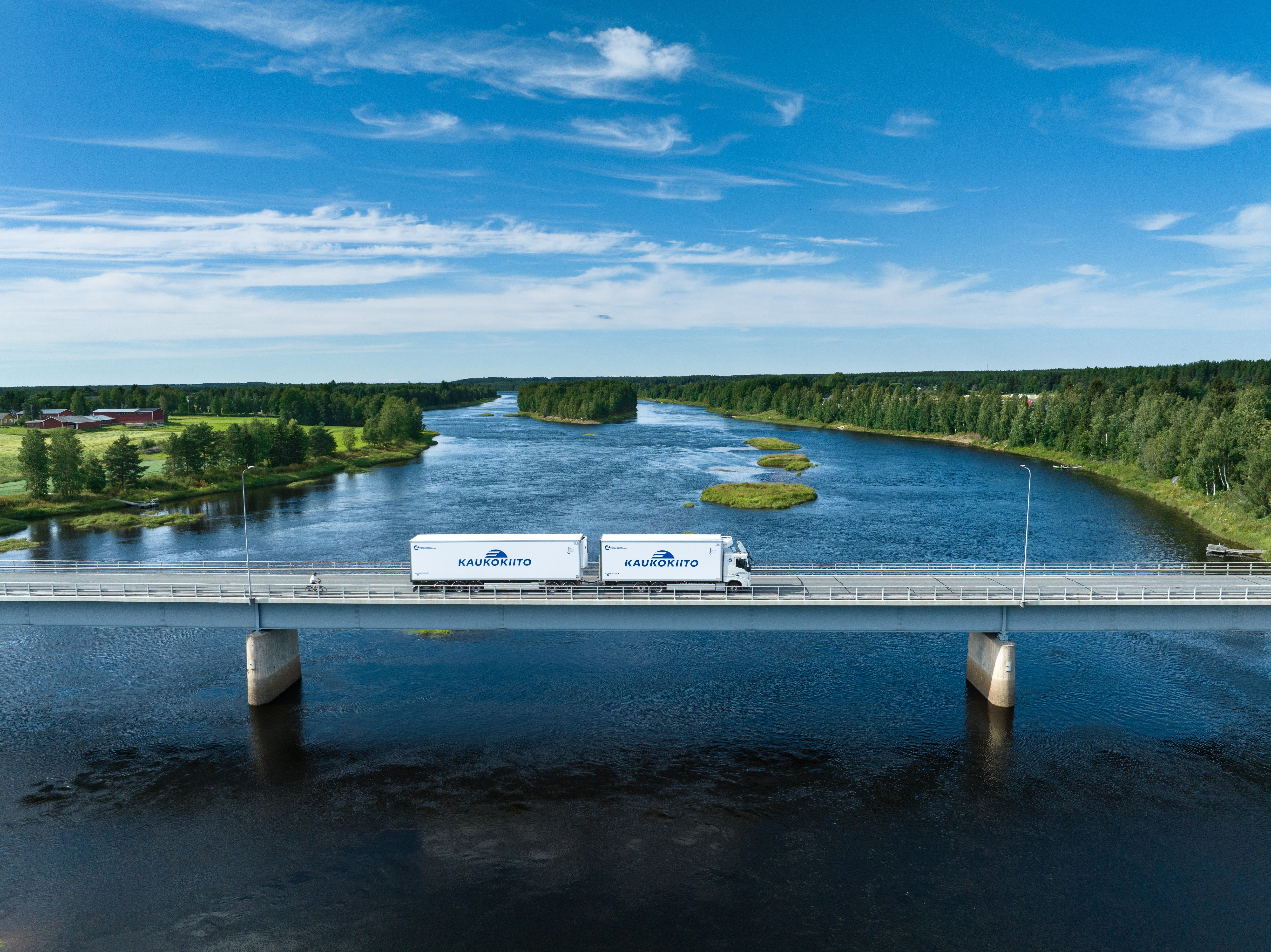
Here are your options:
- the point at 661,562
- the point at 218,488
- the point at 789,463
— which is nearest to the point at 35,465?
the point at 218,488

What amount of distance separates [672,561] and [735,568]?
12.7ft

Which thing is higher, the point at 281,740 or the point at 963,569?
the point at 963,569

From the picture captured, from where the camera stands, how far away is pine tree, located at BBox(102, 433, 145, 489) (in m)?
117

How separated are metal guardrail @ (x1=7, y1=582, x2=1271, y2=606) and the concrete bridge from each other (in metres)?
0.09

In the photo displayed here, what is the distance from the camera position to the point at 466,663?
53719mm

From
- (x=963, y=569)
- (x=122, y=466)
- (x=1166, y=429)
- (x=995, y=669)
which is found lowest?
(x=995, y=669)

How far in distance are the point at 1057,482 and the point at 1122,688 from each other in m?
93.6

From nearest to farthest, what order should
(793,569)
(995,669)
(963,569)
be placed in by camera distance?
(995,669), (963,569), (793,569)

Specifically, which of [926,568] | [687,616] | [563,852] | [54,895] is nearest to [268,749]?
[54,895]

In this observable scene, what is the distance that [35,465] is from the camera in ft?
358

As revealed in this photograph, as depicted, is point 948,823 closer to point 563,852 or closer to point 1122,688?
point 563,852

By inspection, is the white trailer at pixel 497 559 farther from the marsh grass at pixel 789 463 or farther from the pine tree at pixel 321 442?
the pine tree at pixel 321 442

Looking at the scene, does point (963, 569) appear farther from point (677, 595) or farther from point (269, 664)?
point (269, 664)

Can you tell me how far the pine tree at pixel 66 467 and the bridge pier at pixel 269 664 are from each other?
8405 centimetres
